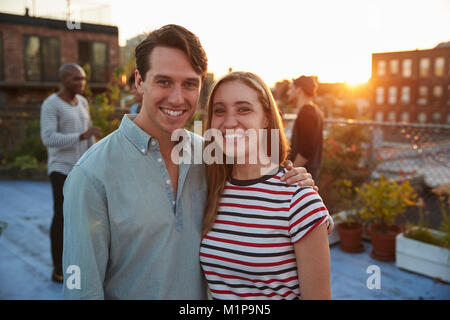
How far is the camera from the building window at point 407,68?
169ft

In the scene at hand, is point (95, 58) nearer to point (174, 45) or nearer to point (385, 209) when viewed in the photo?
point (385, 209)

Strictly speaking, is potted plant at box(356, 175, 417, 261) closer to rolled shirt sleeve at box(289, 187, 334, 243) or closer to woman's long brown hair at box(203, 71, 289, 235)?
woman's long brown hair at box(203, 71, 289, 235)

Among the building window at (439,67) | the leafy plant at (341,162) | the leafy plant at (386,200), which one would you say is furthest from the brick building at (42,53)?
the building window at (439,67)

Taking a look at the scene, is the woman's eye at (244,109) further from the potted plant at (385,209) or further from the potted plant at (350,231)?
the potted plant at (350,231)

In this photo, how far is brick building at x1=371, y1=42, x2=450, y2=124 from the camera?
49112 mm

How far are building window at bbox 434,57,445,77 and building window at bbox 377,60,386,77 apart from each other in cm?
741

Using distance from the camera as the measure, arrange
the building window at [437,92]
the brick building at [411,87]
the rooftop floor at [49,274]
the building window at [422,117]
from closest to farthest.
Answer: the rooftop floor at [49,274], the brick building at [411,87], the building window at [437,92], the building window at [422,117]

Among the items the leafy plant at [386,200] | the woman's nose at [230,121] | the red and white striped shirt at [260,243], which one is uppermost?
the woman's nose at [230,121]

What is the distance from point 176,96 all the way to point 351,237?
3828 mm

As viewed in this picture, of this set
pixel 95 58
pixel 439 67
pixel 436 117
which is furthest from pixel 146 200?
pixel 436 117

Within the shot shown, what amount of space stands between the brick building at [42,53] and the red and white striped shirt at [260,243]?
66.1 ft

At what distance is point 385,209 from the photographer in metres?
4.56

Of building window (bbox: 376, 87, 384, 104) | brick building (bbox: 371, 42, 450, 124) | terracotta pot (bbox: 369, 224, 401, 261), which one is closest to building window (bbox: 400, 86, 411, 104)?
brick building (bbox: 371, 42, 450, 124)

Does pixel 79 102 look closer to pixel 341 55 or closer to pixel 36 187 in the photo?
pixel 341 55
